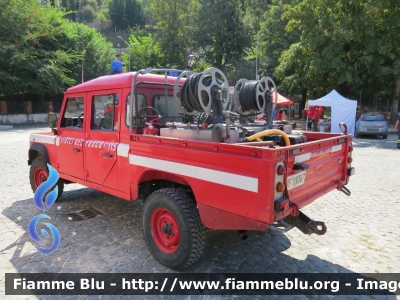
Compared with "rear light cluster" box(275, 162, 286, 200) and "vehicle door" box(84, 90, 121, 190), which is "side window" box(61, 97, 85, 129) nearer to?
"vehicle door" box(84, 90, 121, 190)

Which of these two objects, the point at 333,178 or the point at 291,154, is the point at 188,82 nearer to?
the point at 291,154

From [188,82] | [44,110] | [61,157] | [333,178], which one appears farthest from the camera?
[44,110]

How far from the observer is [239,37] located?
115ft

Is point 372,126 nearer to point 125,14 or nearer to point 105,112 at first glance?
point 105,112

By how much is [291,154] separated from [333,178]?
132 centimetres

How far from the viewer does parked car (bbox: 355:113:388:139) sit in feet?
54.0

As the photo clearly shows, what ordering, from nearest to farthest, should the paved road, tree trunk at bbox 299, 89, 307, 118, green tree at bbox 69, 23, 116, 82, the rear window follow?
the paved road, the rear window, tree trunk at bbox 299, 89, 307, 118, green tree at bbox 69, 23, 116, 82

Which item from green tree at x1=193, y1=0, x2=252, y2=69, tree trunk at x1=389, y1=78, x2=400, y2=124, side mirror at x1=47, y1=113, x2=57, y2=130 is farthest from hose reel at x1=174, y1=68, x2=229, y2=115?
green tree at x1=193, y1=0, x2=252, y2=69

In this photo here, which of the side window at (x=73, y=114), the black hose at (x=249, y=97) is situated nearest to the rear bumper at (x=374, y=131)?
the black hose at (x=249, y=97)

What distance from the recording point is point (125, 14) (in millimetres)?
91438

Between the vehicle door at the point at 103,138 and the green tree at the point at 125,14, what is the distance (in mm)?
94959

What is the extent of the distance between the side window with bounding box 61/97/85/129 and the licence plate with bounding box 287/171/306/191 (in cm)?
331

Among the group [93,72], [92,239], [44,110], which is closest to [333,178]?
[92,239]

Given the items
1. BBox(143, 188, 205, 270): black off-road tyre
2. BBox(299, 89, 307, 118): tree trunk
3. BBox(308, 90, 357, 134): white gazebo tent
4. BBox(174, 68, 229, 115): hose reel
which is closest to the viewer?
BBox(143, 188, 205, 270): black off-road tyre
